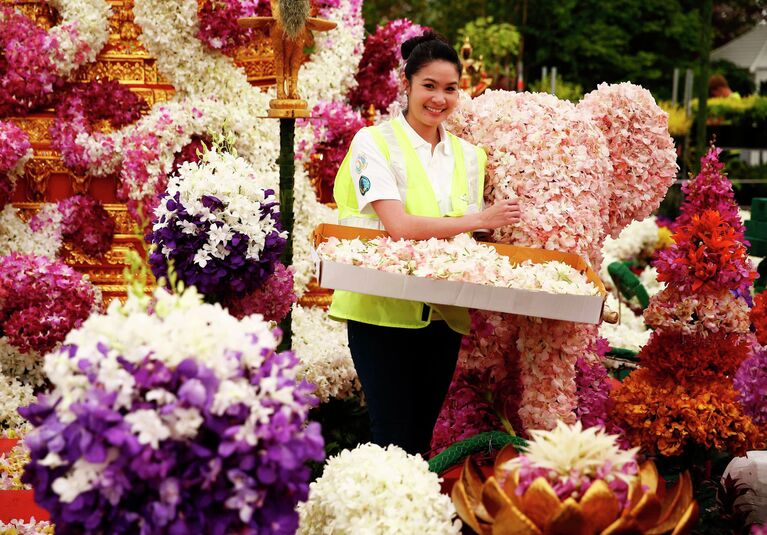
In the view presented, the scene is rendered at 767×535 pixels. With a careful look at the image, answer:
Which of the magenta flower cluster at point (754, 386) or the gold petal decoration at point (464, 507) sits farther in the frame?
the magenta flower cluster at point (754, 386)

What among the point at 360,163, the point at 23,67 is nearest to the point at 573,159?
the point at 360,163

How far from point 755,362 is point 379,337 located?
1.52 metres

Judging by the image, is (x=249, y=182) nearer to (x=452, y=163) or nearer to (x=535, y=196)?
(x=452, y=163)

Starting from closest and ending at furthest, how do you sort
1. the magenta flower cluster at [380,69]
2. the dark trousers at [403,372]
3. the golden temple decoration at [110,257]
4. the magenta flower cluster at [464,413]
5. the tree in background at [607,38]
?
the dark trousers at [403,372] → the magenta flower cluster at [464,413] → the golden temple decoration at [110,257] → the magenta flower cluster at [380,69] → the tree in background at [607,38]

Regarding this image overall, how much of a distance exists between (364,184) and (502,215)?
0.50m

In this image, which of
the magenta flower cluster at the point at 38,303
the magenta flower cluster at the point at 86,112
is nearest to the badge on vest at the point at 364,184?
the magenta flower cluster at the point at 38,303

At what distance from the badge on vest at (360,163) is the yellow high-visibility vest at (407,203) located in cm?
8

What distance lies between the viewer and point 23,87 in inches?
221

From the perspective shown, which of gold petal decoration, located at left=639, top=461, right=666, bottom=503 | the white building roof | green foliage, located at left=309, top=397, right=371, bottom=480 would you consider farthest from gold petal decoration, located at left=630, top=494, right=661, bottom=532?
the white building roof

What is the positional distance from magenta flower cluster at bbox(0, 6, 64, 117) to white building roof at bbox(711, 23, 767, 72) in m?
28.1

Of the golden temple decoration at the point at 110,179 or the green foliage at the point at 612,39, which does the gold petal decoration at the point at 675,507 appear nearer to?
the golden temple decoration at the point at 110,179

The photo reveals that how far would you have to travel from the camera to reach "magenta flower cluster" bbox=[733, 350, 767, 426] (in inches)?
152

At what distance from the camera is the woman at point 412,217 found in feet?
11.3

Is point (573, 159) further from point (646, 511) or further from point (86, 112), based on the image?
point (86, 112)
